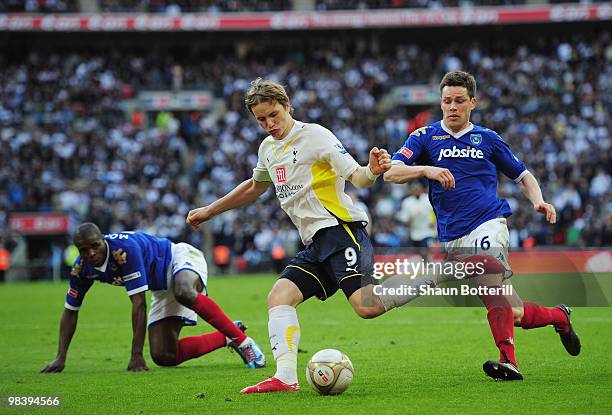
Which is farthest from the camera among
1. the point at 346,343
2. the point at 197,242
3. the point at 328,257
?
the point at 197,242

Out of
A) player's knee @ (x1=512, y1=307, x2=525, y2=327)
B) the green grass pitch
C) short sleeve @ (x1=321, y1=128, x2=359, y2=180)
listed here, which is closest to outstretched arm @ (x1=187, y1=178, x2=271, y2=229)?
short sleeve @ (x1=321, y1=128, x2=359, y2=180)

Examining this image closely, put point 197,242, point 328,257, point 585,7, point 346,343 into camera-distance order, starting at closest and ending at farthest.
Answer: point 328,257, point 346,343, point 197,242, point 585,7

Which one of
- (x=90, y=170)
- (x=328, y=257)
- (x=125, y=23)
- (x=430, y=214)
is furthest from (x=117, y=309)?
(x=125, y=23)

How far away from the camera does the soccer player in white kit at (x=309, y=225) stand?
6711mm

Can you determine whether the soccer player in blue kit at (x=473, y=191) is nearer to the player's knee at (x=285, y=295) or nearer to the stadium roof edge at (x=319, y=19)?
the player's knee at (x=285, y=295)

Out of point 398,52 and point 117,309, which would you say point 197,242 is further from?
point 398,52

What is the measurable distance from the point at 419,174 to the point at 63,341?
3908 mm

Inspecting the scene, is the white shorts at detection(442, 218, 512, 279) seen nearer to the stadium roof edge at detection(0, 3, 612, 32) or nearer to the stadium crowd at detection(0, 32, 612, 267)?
the stadium crowd at detection(0, 32, 612, 267)

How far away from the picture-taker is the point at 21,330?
1328cm

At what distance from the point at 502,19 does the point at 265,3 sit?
376 inches

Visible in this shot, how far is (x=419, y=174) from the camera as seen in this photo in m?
6.82

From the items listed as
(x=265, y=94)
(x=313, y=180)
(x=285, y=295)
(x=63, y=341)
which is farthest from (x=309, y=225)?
(x=63, y=341)

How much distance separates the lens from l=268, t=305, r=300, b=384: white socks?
22.1 ft

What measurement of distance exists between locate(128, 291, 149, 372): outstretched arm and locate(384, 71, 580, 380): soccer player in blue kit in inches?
109
